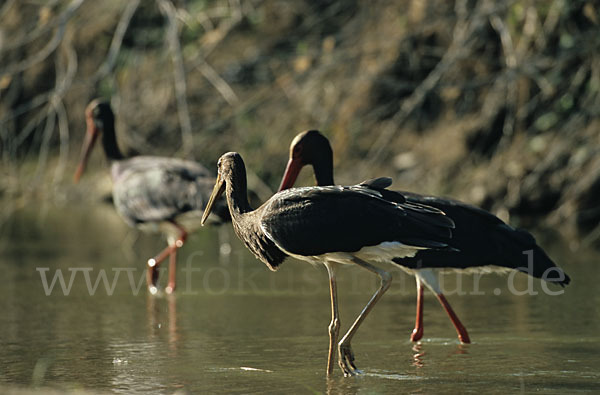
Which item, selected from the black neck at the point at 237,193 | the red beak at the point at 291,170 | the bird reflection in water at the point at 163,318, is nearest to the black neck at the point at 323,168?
the red beak at the point at 291,170

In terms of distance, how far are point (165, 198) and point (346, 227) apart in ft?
14.3

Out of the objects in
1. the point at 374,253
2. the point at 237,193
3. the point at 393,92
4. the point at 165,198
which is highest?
the point at 393,92

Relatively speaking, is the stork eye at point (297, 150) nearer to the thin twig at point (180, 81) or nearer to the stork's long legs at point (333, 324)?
the thin twig at point (180, 81)

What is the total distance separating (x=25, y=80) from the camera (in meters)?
20.2

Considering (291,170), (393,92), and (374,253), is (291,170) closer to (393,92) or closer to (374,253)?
(374,253)

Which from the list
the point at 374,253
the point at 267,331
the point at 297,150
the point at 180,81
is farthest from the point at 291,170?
the point at 374,253

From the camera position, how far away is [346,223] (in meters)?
5.55

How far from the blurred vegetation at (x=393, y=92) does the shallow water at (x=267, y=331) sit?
3.38 ft

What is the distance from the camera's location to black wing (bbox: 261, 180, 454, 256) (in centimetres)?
555

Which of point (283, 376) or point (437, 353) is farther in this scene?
point (437, 353)

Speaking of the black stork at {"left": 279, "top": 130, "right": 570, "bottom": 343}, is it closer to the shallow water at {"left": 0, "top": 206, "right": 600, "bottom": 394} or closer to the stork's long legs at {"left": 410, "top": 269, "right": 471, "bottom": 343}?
the stork's long legs at {"left": 410, "top": 269, "right": 471, "bottom": 343}

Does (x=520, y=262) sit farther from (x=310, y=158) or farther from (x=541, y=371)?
(x=310, y=158)

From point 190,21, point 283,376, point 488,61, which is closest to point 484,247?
point 283,376

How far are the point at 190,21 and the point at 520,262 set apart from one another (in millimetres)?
3281
